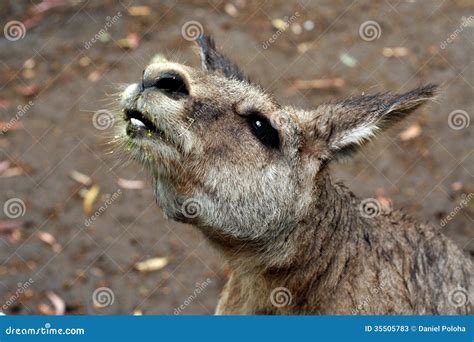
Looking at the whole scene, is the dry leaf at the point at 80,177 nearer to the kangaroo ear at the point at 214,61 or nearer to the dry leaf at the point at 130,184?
the dry leaf at the point at 130,184

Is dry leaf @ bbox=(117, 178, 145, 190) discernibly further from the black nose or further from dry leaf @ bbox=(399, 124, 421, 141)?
the black nose

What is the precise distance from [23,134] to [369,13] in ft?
16.7

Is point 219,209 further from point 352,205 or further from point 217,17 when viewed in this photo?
point 217,17

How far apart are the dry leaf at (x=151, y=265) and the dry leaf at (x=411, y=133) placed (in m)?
3.43

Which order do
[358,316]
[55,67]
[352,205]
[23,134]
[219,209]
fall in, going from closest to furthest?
[219,209], [358,316], [352,205], [23,134], [55,67]

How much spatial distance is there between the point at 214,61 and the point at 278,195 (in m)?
1.41

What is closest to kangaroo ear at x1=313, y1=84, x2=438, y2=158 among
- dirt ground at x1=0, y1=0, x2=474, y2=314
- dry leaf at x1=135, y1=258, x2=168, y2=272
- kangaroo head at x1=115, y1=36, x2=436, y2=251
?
kangaroo head at x1=115, y1=36, x2=436, y2=251

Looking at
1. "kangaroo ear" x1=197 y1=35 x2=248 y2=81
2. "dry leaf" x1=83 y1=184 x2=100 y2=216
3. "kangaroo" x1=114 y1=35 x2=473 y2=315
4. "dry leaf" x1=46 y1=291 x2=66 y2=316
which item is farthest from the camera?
"dry leaf" x1=83 y1=184 x2=100 y2=216

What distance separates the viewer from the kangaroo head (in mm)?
5055

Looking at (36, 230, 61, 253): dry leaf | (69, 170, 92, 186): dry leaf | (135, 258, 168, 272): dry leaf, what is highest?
(69, 170, 92, 186): dry leaf

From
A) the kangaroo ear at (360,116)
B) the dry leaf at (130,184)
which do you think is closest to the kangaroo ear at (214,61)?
the kangaroo ear at (360,116)

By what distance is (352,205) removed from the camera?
6266 mm

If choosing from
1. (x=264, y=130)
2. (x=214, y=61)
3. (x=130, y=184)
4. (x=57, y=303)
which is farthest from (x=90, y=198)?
(x=264, y=130)

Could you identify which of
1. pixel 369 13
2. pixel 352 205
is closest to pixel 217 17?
pixel 369 13
